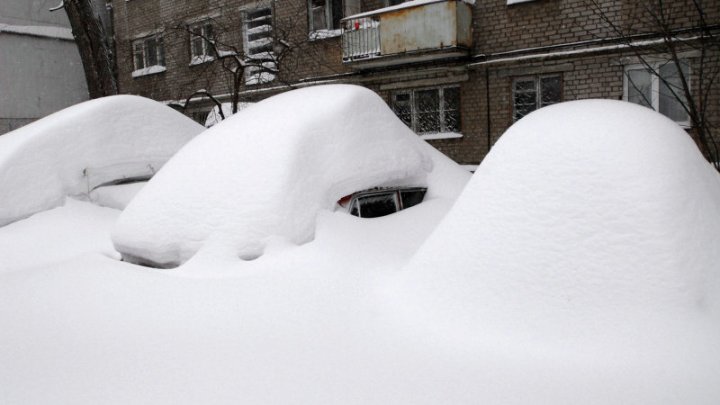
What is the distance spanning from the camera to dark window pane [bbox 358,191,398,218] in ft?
12.2

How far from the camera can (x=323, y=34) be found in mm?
12578

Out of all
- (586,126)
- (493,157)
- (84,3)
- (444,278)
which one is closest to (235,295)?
(444,278)

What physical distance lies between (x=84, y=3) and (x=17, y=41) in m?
10.8

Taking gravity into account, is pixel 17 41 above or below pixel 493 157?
above

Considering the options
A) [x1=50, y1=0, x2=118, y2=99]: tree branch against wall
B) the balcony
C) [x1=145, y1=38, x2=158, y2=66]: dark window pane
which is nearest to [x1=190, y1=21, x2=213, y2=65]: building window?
[x1=145, y1=38, x2=158, y2=66]: dark window pane

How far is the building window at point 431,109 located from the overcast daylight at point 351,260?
6.63m

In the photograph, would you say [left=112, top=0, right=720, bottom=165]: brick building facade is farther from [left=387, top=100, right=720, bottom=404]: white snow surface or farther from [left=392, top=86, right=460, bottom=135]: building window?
[left=387, top=100, right=720, bottom=404]: white snow surface

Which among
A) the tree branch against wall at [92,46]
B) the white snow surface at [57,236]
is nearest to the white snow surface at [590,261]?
the white snow surface at [57,236]

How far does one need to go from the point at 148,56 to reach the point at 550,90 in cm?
1287

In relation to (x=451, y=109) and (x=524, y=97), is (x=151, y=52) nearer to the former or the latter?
(x=451, y=109)

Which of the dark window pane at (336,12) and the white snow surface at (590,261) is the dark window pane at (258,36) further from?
the white snow surface at (590,261)

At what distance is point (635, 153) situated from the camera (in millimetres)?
2301

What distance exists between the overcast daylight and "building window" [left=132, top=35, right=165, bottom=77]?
1206cm

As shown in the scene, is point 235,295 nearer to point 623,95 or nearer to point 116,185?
point 116,185
